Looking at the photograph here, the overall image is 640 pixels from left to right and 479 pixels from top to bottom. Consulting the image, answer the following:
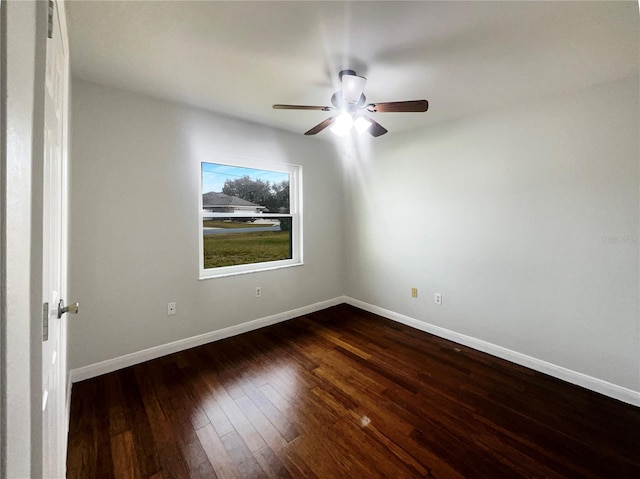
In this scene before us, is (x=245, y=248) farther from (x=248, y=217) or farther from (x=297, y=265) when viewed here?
(x=297, y=265)

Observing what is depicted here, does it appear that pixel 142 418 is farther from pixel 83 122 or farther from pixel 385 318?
pixel 385 318

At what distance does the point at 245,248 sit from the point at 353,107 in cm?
193

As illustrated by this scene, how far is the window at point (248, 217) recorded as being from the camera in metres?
2.88

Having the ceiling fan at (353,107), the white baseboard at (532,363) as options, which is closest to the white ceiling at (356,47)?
the ceiling fan at (353,107)

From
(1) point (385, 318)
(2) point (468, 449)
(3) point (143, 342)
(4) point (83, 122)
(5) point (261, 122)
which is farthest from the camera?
(1) point (385, 318)

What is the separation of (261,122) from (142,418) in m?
2.77

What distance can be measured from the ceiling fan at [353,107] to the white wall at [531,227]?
3.68 ft

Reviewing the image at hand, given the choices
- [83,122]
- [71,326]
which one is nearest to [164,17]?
[83,122]

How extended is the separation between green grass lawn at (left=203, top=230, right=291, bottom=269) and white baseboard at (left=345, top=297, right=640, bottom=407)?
1634mm

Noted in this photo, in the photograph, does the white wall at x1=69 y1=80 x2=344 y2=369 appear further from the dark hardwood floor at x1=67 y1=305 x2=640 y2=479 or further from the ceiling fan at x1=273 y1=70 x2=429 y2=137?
the ceiling fan at x1=273 y1=70 x2=429 y2=137

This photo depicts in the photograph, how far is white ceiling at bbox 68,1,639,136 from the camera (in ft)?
4.54

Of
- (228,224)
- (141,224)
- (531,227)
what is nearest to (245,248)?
(228,224)

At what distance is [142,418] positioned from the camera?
176 cm

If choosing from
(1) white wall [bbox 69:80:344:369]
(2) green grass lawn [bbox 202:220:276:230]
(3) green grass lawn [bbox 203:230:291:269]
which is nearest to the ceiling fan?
(1) white wall [bbox 69:80:344:369]
